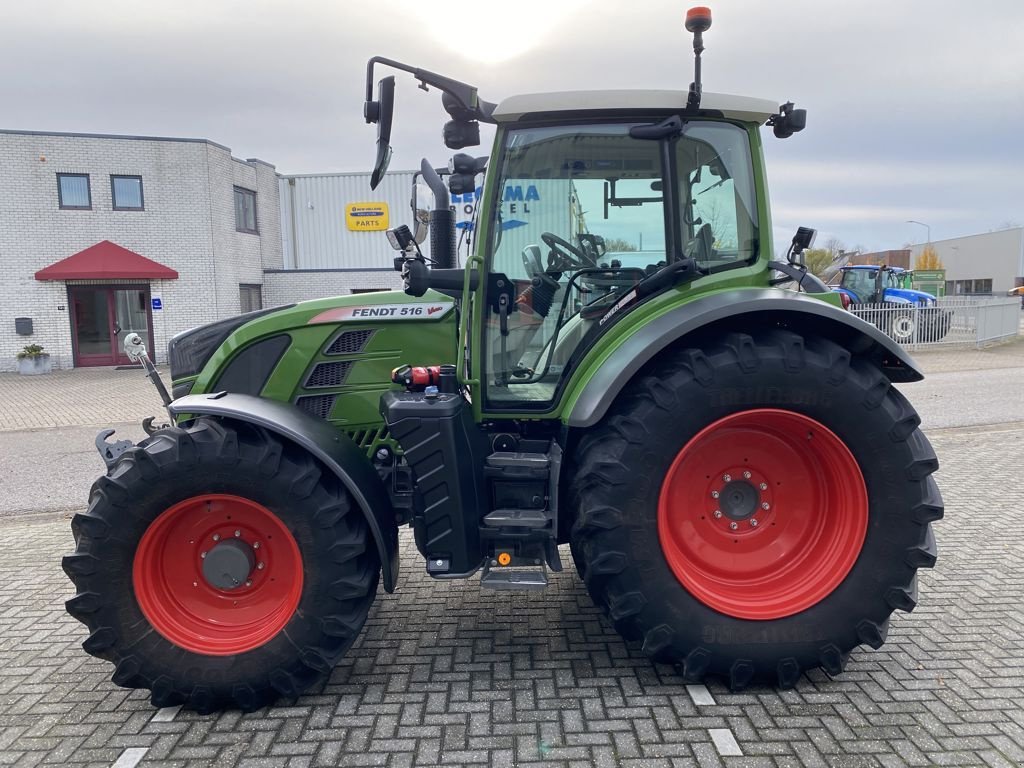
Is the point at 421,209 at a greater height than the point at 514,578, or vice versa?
the point at 421,209

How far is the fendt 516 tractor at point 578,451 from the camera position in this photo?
2.94 meters

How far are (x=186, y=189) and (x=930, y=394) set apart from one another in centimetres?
1865

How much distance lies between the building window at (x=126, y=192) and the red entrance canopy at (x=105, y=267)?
1101mm

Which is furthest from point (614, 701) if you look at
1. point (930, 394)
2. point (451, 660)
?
point (930, 394)

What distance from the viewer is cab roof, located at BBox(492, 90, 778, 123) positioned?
3.10m

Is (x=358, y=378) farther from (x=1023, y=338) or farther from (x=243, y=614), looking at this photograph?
(x=1023, y=338)

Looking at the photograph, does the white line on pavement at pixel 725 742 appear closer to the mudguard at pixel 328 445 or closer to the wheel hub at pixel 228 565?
the mudguard at pixel 328 445

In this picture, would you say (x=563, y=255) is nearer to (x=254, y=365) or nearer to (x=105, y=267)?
(x=254, y=365)

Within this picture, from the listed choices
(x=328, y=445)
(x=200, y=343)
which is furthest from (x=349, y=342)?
(x=200, y=343)

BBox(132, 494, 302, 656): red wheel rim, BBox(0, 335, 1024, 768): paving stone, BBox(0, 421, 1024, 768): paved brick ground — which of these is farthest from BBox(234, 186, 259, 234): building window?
BBox(132, 494, 302, 656): red wheel rim

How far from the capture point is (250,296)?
22.4 metres

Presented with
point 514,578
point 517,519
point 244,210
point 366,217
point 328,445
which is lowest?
point 514,578

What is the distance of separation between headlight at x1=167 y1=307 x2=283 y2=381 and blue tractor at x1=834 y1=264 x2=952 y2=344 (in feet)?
46.6

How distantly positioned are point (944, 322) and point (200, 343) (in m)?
19.6
